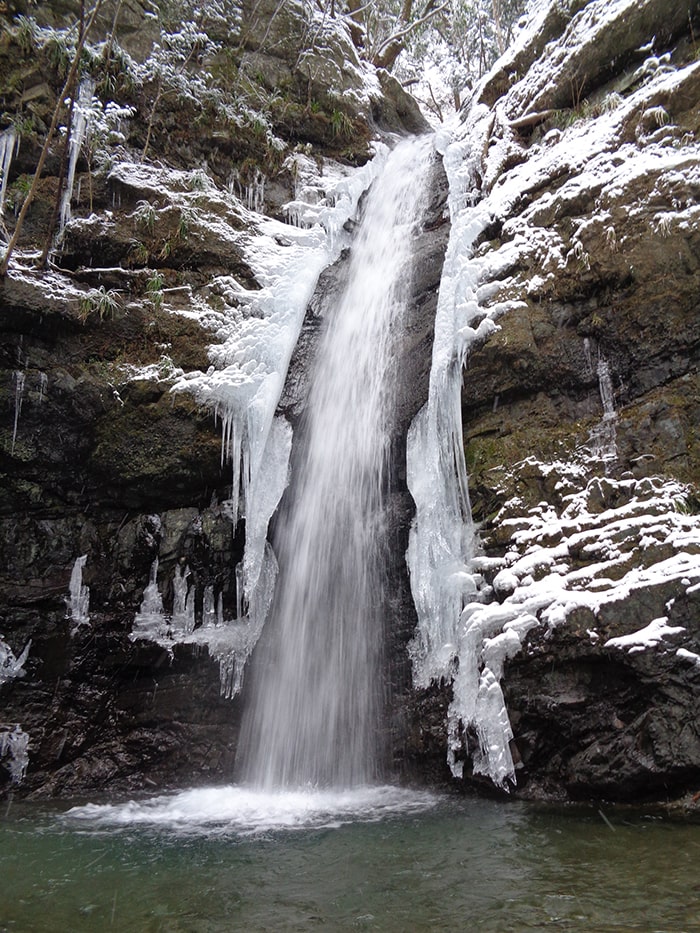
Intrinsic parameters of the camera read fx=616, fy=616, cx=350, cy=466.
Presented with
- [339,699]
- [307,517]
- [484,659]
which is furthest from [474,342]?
[339,699]

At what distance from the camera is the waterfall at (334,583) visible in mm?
5934

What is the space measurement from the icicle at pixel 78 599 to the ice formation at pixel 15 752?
1.15 m

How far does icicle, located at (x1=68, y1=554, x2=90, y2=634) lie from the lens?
6.99 meters

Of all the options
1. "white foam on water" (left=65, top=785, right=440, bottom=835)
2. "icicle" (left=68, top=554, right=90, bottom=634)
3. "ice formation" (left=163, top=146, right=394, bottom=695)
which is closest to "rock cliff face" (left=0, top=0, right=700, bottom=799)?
"icicle" (left=68, top=554, right=90, bottom=634)

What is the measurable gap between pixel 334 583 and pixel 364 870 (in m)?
3.29

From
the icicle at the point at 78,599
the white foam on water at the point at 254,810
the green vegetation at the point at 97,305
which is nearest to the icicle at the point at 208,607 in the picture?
the icicle at the point at 78,599

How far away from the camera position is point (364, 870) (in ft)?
11.1

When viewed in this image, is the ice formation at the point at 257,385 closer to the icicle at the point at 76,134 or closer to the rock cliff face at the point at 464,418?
the rock cliff face at the point at 464,418

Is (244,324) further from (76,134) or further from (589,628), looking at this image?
(589,628)

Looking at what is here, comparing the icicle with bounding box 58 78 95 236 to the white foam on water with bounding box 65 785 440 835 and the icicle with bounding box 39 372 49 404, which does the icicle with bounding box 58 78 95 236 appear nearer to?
the icicle with bounding box 39 372 49 404

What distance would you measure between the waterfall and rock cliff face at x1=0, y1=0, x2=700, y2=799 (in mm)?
302

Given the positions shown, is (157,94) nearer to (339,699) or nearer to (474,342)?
(474,342)

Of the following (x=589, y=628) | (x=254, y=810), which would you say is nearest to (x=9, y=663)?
(x=254, y=810)

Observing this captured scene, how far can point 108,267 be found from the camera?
8086 mm
